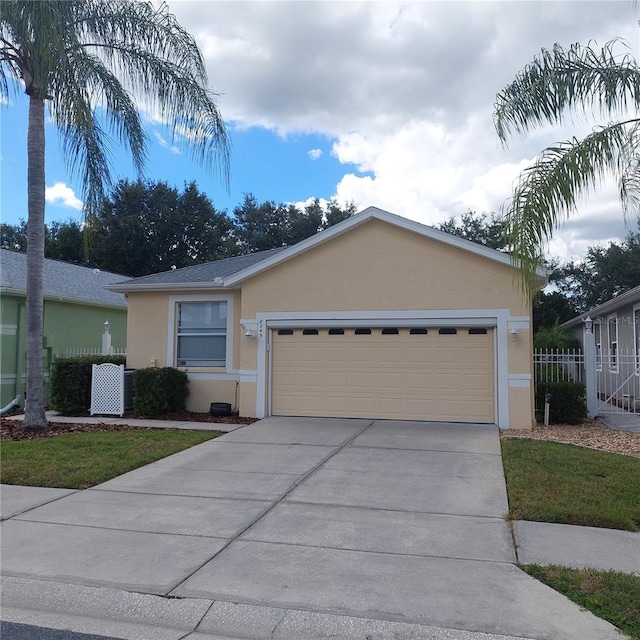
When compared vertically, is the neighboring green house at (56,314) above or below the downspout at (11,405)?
above

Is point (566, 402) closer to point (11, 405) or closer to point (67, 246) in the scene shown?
point (11, 405)

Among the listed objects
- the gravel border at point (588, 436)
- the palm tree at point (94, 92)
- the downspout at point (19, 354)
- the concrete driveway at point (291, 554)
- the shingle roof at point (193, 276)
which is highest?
the palm tree at point (94, 92)

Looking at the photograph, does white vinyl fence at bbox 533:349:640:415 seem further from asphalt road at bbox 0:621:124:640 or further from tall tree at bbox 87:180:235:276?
tall tree at bbox 87:180:235:276

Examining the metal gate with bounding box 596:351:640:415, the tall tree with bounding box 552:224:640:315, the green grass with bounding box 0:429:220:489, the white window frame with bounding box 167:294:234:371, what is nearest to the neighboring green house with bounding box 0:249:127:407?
the white window frame with bounding box 167:294:234:371

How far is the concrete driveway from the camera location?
405cm

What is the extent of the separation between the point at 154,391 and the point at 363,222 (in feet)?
20.3

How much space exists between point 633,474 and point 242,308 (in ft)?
28.3

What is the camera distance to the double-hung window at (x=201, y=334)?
568 inches

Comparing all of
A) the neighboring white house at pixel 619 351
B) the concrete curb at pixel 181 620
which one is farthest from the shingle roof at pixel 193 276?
the concrete curb at pixel 181 620

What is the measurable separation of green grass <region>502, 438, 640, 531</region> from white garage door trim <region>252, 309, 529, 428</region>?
2.21 m

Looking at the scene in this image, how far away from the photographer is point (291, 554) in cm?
519

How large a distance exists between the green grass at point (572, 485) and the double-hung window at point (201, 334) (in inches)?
298

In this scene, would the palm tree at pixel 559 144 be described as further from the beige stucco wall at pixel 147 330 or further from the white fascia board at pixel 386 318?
the beige stucco wall at pixel 147 330

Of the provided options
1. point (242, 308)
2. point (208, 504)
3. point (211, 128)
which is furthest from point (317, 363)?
point (208, 504)
